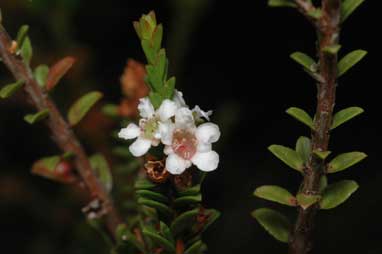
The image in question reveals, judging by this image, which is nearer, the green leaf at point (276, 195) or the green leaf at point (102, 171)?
the green leaf at point (276, 195)

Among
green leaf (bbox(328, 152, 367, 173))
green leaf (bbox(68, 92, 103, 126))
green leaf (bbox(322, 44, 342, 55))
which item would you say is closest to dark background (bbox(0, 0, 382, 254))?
green leaf (bbox(68, 92, 103, 126))

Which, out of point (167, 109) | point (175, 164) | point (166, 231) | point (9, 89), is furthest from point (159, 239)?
point (9, 89)

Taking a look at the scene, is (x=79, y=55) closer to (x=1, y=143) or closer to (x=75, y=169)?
(x=1, y=143)

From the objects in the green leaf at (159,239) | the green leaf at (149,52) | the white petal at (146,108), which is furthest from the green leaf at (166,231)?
the green leaf at (149,52)

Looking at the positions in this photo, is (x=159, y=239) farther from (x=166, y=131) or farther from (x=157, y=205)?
(x=166, y=131)

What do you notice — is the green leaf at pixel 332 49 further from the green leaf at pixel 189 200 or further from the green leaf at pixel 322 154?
the green leaf at pixel 189 200

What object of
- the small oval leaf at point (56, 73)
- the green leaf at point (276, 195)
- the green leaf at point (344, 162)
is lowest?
the green leaf at point (276, 195)
